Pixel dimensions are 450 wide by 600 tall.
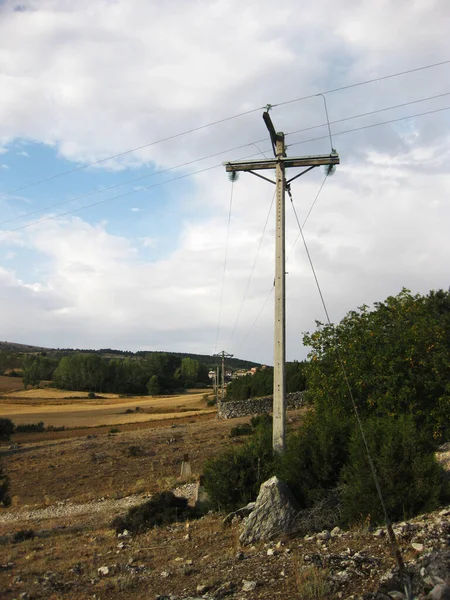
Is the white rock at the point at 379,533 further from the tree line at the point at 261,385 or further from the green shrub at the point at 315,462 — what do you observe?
the tree line at the point at 261,385

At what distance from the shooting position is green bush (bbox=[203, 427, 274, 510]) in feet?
39.2

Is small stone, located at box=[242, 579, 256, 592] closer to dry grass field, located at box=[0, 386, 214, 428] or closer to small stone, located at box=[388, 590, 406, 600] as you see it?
small stone, located at box=[388, 590, 406, 600]

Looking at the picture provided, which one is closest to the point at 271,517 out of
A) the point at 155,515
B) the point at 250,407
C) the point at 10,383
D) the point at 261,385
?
the point at 155,515

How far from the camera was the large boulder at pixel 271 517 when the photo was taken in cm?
917

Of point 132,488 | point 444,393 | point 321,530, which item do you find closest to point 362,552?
point 321,530

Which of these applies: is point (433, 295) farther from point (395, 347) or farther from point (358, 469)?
point (358, 469)

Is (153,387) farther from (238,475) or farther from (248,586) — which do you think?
(248,586)

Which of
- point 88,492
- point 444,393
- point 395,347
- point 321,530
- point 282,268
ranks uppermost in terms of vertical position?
point 282,268

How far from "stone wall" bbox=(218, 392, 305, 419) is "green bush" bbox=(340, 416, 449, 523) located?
41546mm

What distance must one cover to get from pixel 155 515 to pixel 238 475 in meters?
2.47

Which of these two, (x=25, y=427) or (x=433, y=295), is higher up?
(x=433, y=295)

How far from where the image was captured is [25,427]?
52906 mm

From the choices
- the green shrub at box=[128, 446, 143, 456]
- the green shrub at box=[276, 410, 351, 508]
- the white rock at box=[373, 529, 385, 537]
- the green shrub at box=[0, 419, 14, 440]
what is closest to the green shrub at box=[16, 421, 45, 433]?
the green shrub at box=[0, 419, 14, 440]

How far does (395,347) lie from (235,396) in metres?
48.8
